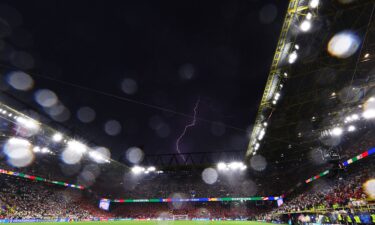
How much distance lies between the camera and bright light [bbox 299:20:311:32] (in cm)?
1458

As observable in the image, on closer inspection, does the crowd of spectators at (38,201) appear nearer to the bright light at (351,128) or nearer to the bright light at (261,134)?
the bright light at (261,134)

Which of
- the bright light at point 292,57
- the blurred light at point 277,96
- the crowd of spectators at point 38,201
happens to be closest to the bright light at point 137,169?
the crowd of spectators at point 38,201

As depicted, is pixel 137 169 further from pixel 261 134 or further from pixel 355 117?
pixel 355 117

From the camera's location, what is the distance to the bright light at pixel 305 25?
14.6m

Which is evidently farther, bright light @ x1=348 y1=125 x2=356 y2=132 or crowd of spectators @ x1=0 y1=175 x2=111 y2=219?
crowd of spectators @ x1=0 y1=175 x2=111 y2=219

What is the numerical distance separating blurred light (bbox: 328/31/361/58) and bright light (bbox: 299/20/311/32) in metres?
2.32

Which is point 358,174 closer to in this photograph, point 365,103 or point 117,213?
point 365,103

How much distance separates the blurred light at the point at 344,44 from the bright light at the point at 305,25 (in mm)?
2323

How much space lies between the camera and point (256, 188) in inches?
1956

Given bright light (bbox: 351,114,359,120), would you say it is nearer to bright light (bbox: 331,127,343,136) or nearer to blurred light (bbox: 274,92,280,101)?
bright light (bbox: 331,127,343,136)

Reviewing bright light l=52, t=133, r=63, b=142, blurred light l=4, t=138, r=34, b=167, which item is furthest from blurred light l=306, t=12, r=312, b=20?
blurred light l=4, t=138, r=34, b=167

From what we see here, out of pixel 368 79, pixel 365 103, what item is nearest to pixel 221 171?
pixel 365 103

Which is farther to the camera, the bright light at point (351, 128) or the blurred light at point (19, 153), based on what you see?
the blurred light at point (19, 153)

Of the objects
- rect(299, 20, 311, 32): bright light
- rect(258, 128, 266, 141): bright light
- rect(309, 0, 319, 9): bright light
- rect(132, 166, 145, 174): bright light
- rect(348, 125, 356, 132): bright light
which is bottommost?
rect(299, 20, 311, 32): bright light
